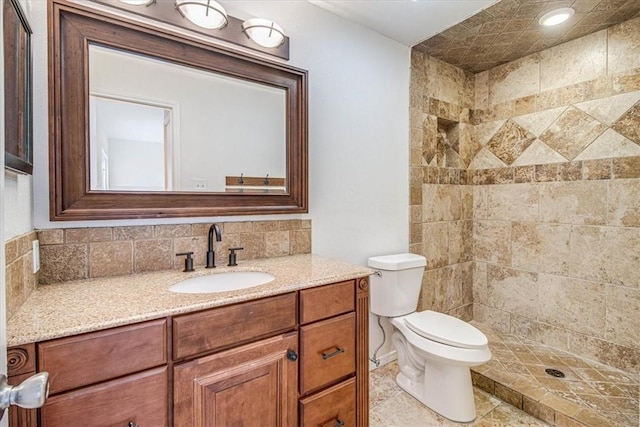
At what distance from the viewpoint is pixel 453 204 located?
2.70 m

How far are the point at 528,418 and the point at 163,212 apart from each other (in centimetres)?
222

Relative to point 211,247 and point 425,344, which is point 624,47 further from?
point 211,247

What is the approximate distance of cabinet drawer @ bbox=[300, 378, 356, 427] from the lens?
121 cm

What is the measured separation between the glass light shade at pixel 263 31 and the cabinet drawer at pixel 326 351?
143cm

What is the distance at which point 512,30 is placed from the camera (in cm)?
211

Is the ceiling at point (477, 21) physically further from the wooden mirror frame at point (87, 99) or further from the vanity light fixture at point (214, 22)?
the wooden mirror frame at point (87, 99)

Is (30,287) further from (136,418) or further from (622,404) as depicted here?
(622,404)

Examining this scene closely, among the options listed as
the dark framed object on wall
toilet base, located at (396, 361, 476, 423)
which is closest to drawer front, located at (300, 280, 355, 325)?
toilet base, located at (396, 361, 476, 423)

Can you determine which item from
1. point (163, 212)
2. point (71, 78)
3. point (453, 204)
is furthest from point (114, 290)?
point (453, 204)

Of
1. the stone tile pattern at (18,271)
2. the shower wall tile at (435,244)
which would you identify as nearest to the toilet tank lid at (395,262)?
the shower wall tile at (435,244)

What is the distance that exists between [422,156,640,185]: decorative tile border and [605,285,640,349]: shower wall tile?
0.76 meters

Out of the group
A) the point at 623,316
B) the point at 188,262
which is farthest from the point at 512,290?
the point at 188,262

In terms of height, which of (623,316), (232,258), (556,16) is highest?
(556,16)

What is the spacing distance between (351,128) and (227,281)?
1.23 m
